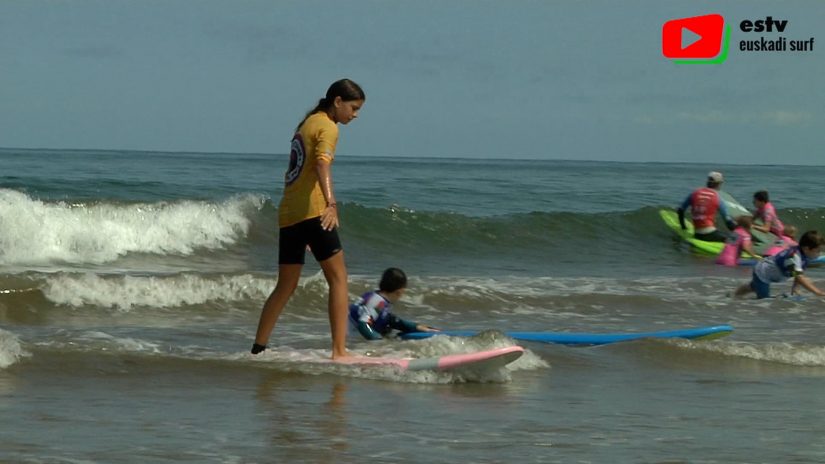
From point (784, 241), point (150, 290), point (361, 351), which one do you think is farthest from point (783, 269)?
point (150, 290)

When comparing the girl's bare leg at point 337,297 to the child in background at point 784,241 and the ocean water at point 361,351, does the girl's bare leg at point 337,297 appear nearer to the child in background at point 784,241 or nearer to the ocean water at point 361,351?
the ocean water at point 361,351

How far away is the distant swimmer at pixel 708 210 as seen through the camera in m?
19.2

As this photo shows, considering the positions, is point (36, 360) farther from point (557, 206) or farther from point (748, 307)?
point (557, 206)

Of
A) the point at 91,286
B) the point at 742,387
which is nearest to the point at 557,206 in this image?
the point at 91,286

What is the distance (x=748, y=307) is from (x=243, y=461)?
8555mm

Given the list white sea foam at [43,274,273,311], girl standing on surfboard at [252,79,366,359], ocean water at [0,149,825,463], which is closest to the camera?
ocean water at [0,149,825,463]

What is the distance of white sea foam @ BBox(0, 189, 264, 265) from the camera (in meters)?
16.3

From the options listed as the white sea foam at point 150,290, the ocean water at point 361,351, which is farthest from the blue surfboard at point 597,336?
the white sea foam at point 150,290

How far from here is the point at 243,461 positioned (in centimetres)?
507

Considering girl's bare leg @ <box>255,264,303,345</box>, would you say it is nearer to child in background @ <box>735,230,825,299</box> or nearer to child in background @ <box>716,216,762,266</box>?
child in background @ <box>735,230,825,299</box>

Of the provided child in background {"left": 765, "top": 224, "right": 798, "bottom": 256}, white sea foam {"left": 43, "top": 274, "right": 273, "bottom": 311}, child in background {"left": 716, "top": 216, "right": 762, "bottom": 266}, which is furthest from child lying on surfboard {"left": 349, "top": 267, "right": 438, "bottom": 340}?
child in background {"left": 765, "top": 224, "right": 798, "bottom": 256}

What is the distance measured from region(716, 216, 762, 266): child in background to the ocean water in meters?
0.40

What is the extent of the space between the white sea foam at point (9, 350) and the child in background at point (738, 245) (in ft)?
39.1

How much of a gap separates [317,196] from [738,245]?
11.3 m
